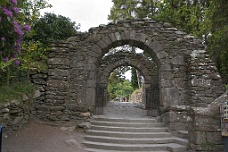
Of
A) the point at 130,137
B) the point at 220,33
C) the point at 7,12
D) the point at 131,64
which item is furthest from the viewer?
the point at 131,64

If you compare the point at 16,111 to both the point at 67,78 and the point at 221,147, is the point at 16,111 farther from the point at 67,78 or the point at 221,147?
the point at 221,147

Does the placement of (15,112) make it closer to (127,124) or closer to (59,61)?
(59,61)

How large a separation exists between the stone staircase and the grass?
7.15 feet

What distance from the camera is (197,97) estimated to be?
7.00 metres

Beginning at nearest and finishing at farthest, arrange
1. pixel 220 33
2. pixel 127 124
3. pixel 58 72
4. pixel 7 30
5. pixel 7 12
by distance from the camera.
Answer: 1. pixel 7 12
2. pixel 7 30
3. pixel 127 124
4. pixel 58 72
5. pixel 220 33

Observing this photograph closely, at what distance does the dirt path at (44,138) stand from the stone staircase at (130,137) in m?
0.38

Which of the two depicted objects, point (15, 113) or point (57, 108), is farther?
point (57, 108)

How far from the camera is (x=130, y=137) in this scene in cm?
610

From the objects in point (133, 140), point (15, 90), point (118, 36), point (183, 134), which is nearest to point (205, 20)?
point (118, 36)

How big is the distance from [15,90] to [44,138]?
5.24 feet

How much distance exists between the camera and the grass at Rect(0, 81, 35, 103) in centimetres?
549

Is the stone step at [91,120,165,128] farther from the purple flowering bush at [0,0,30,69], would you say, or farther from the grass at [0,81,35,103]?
the purple flowering bush at [0,0,30,69]

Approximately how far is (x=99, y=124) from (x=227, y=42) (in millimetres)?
6936

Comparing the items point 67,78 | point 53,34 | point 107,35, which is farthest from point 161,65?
point 53,34
